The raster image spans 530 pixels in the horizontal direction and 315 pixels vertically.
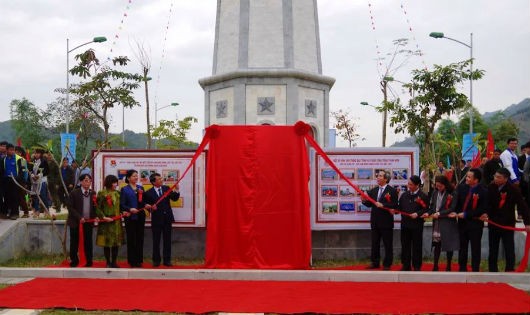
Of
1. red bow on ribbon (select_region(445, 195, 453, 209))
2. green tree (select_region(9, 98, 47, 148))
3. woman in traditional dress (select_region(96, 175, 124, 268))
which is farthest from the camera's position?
green tree (select_region(9, 98, 47, 148))

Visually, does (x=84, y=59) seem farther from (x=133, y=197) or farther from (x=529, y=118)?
(x=529, y=118)

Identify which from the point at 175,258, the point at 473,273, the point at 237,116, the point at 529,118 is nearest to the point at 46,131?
the point at 237,116

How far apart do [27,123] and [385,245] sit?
55.0 metres

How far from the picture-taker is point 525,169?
12.4 m

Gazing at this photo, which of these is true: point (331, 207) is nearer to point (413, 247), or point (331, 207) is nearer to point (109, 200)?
point (413, 247)

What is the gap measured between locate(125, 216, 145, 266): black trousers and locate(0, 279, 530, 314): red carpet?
46.3 inches

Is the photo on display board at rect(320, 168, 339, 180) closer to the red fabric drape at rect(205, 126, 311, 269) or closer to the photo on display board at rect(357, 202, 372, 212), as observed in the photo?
the photo on display board at rect(357, 202, 372, 212)

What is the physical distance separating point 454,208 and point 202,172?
467 centimetres

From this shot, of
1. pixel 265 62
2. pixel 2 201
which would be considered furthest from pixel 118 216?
pixel 265 62

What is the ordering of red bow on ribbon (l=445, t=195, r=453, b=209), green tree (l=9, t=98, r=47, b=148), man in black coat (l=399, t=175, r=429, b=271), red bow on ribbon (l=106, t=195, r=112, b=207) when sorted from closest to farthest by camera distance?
red bow on ribbon (l=445, t=195, r=453, b=209) < man in black coat (l=399, t=175, r=429, b=271) < red bow on ribbon (l=106, t=195, r=112, b=207) < green tree (l=9, t=98, r=47, b=148)

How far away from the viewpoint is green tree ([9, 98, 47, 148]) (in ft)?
193

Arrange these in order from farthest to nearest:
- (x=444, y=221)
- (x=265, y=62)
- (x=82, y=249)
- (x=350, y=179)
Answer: (x=265, y=62), (x=350, y=179), (x=82, y=249), (x=444, y=221)

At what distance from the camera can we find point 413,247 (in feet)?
35.5

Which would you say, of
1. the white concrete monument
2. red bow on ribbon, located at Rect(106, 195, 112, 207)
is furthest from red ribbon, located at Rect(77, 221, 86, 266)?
the white concrete monument
